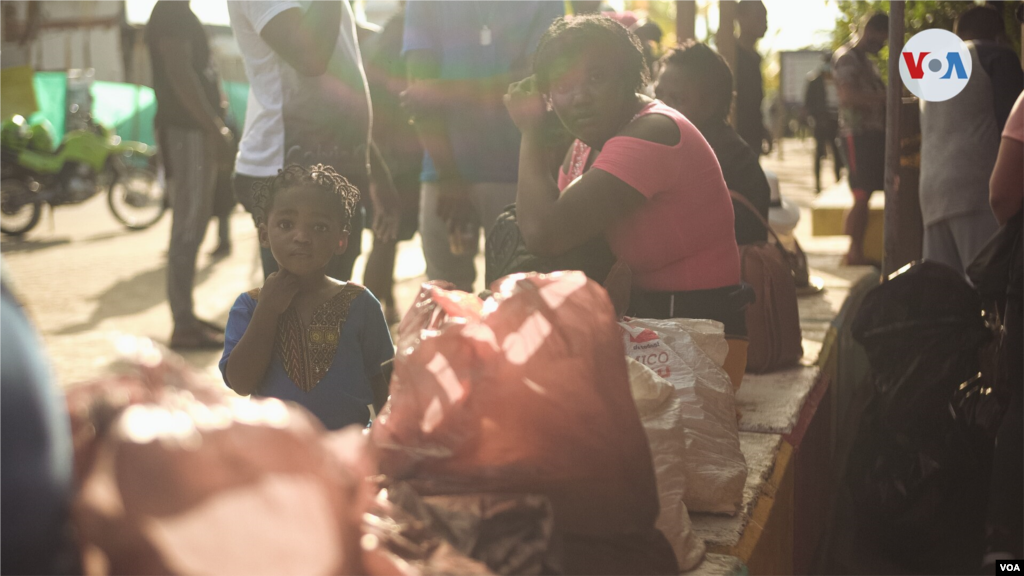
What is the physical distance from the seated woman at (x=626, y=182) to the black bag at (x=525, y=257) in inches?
1.8

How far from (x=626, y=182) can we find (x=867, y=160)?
14.4ft

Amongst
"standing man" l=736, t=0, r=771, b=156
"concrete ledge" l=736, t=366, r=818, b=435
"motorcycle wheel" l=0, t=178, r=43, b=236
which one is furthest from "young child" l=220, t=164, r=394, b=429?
"motorcycle wheel" l=0, t=178, r=43, b=236

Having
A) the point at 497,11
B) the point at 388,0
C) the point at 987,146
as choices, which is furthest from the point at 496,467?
the point at 388,0

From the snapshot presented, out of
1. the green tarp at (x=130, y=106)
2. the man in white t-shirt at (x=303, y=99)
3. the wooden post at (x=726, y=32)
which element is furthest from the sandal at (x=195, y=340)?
the green tarp at (x=130, y=106)

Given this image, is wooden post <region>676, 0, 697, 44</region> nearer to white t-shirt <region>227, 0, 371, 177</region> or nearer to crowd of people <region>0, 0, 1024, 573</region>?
crowd of people <region>0, 0, 1024, 573</region>

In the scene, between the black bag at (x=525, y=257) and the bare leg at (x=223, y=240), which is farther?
the bare leg at (x=223, y=240)

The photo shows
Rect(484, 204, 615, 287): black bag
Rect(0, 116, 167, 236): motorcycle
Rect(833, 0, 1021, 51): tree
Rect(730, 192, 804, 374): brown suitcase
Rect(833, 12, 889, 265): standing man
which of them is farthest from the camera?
Rect(0, 116, 167, 236): motorcycle

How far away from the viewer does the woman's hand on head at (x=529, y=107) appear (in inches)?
108

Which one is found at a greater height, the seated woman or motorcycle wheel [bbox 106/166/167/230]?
the seated woman

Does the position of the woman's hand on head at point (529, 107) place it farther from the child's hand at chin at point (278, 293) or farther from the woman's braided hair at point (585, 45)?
the child's hand at chin at point (278, 293)

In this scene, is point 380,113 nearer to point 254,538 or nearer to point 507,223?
point 507,223

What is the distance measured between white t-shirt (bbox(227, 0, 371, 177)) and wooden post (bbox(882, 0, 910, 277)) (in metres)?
2.00

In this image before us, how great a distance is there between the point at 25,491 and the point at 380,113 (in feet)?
14.0

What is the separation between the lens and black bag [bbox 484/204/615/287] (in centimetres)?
272
